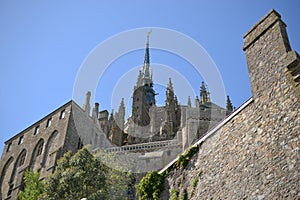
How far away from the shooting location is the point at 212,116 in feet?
101

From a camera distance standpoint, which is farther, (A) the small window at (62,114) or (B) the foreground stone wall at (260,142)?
(A) the small window at (62,114)

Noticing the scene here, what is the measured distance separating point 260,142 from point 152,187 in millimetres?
4173

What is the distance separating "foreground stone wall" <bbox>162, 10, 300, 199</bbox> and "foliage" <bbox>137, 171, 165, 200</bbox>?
428 millimetres

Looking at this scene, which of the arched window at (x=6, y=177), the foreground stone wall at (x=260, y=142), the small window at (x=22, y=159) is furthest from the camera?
the small window at (x=22, y=159)

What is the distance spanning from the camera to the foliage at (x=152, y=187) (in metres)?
11.2

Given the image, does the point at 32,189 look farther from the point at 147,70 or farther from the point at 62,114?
the point at 147,70

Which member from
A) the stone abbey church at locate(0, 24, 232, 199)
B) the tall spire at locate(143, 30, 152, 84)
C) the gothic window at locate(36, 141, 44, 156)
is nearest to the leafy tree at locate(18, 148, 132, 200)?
the stone abbey church at locate(0, 24, 232, 199)

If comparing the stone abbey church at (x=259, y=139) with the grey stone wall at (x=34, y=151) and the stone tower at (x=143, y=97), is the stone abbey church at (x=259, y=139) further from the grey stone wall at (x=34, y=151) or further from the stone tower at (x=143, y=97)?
the stone tower at (x=143, y=97)

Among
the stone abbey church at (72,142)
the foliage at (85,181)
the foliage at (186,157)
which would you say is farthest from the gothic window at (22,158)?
the foliage at (186,157)

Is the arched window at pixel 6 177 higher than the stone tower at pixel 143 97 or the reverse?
the reverse

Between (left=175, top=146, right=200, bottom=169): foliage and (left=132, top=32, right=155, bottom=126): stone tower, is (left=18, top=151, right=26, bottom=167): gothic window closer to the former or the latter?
(left=132, top=32, right=155, bottom=126): stone tower

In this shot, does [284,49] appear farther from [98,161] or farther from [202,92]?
[202,92]

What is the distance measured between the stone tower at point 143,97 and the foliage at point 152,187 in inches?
1276

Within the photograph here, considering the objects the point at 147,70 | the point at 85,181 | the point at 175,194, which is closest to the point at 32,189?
the point at 85,181
